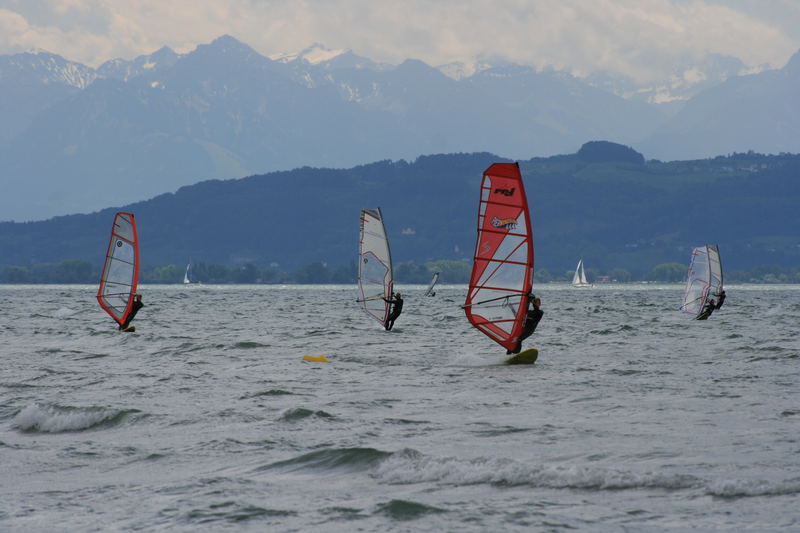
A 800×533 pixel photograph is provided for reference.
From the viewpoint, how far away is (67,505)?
12391 mm

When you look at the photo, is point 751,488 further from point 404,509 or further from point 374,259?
point 374,259

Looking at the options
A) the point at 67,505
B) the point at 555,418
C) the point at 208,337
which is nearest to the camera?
the point at 67,505

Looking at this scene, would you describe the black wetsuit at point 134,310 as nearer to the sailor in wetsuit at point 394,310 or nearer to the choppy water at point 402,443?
the choppy water at point 402,443

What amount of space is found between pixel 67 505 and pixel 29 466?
2.56 metres

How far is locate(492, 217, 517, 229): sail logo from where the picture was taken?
25531 mm

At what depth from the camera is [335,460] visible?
14.4m

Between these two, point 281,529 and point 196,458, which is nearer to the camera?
point 281,529

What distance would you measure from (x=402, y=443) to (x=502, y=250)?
35.5 ft

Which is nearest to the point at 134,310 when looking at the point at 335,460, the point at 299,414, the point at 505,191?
the point at 505,191

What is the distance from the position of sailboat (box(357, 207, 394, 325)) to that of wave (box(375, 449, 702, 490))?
23.0 m

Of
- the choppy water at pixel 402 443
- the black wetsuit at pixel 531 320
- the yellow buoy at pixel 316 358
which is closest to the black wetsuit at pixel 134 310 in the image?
the choppy water at pixel 402 443

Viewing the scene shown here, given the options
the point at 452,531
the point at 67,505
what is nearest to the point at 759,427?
the point at 452,531

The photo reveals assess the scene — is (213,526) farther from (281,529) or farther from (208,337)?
(208,337)

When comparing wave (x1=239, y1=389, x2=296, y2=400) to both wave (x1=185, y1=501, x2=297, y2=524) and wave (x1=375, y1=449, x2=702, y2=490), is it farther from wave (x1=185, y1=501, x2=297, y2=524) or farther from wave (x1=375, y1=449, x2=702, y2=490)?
wave (x1=185, y1=501, x2=297, y2=524)
